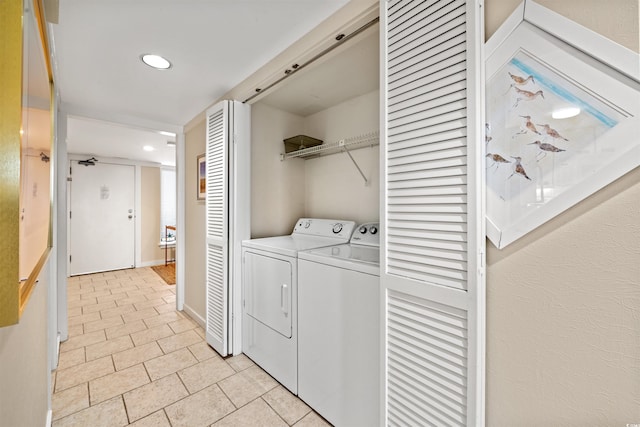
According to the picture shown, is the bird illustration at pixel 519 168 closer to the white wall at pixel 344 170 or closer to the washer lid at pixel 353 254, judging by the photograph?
the washer lid at pixel 353 254

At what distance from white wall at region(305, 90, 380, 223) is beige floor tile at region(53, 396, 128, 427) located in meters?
2.02

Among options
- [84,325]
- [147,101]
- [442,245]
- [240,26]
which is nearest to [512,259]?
[442,245]

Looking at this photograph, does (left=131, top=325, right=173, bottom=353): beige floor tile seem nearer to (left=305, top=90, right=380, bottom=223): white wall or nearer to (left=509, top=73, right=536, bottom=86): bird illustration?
(left=305, top=90, right=380, bottom=223): white wall

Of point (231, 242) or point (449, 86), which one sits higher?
point (449, 86)

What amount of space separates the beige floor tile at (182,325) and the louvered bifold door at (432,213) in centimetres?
239

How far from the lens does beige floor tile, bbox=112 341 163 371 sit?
2213 mm

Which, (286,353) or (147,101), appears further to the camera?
(147,101)

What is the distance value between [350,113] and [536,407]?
223 cm

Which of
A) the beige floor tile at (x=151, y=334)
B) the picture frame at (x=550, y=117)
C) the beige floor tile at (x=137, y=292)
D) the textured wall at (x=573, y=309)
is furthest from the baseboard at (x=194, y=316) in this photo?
the picture frame at (x=550, y=117)

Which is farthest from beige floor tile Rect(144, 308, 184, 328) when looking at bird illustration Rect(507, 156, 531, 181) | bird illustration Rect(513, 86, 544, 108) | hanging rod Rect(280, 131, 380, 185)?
bird illustration Rect(513, 86, 544, 108)

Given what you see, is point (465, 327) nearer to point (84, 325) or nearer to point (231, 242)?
point (231, 242)

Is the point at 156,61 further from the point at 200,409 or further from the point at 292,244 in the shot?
the point at 200,409

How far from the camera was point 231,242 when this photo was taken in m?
2.27

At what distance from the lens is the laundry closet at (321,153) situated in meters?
2.18
